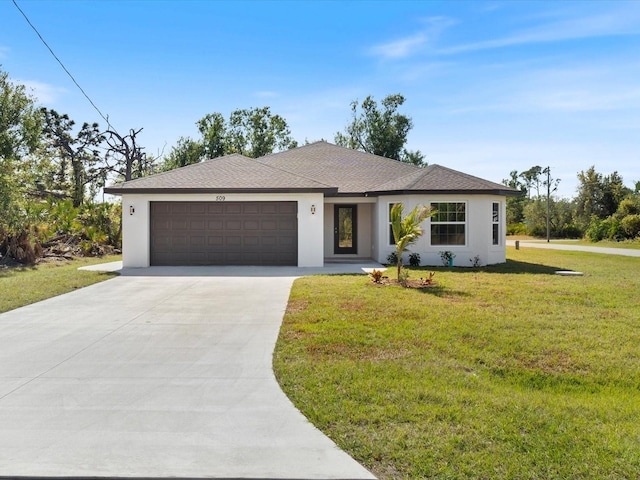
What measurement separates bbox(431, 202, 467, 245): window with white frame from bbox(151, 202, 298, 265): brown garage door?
517 cm

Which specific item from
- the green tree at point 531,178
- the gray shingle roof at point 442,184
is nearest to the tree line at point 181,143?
the gray shingle roof at point 442,184

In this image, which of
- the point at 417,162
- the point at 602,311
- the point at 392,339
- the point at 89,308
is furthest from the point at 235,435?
the point at 417,162

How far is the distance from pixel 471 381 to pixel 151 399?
3.49 meters

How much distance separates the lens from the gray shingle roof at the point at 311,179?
53.7 feet

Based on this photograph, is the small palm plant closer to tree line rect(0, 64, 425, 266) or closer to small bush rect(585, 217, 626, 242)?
tree line rect(0, 64, 425, 266)

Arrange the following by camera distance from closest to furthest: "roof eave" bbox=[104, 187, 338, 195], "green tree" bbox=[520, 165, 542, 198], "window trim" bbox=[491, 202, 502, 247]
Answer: "roof eave" bbox=[104, 187, 338, 195], "window trim" bbox=[491, 202, 502, 247], "green tree" bbox=[520, 165, 542, 198]

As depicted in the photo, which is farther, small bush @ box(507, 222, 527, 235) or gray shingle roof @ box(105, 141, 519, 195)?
small bush @ box(507, 222, 527, 235)

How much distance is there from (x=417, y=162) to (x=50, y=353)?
39.0 metres

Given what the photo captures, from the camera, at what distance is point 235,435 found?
4031mm

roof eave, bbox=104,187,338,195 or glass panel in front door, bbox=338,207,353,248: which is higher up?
roof eave, bbox=104,187,338,195

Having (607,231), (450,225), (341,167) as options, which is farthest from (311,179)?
(607,231)

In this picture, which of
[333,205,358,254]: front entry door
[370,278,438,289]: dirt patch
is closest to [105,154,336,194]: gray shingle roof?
[333,205,358,254]: front entry door

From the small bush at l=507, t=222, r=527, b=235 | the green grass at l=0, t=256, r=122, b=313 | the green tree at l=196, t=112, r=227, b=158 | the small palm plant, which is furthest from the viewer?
the small bush at l=507, t=222, r=527, b=235

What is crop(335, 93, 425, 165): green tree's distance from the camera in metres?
41.2
